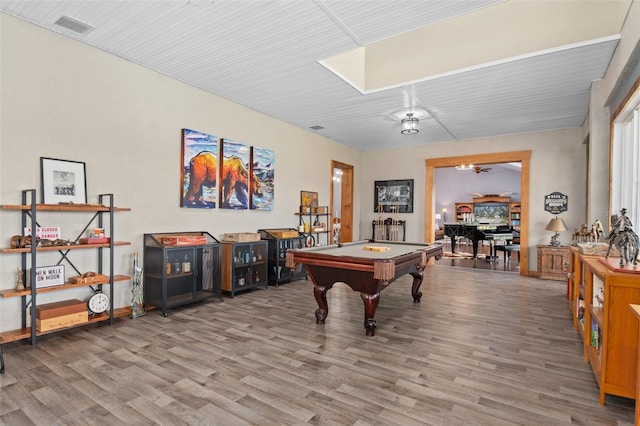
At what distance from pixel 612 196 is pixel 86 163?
6824 mm

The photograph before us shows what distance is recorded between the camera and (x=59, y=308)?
3.47 meters

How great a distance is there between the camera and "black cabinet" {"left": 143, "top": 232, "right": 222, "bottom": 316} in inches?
172

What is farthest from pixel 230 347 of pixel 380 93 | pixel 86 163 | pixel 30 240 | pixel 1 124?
pixel 380 93

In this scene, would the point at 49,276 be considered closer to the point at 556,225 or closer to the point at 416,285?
the point at 416,285

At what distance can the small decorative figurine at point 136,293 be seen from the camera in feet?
13.9

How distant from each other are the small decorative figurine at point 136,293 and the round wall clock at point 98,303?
35 centimetres

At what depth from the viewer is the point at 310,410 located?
2.23 m

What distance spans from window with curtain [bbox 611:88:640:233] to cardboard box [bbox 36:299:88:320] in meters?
6.36

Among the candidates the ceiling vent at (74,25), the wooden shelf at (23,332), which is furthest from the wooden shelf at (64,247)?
the ceiling vent at (74,25)

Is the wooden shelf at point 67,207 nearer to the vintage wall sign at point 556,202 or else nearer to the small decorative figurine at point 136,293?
the small decorative figurine at point 136,293

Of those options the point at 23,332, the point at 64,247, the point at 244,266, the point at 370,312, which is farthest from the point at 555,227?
the point at 23,332

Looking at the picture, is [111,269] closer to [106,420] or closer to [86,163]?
[86,163]

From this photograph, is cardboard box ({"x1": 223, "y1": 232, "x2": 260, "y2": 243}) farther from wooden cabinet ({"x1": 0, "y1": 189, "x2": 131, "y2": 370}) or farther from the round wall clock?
the round wall clock

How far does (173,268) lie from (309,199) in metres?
3.89
